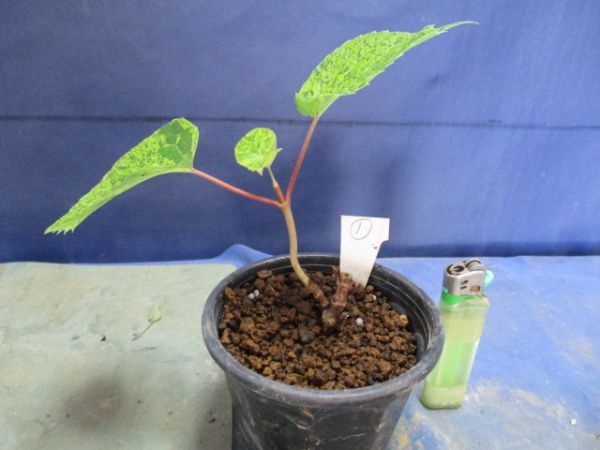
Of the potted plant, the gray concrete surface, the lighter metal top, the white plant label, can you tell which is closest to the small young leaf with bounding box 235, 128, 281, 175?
the potted plant

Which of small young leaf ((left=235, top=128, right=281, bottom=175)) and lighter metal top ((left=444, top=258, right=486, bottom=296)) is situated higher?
small young leaf ((left=235, top=128, right=281, bottom=175))

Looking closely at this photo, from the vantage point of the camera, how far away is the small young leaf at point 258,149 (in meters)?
0.52

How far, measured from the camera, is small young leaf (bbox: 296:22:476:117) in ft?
1.52

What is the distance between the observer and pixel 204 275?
1.12 meters

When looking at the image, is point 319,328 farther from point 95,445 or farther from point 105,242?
point 105,242

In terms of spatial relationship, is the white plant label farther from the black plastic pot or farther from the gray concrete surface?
the gray concrete surface

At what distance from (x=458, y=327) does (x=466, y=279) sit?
4.3 inches

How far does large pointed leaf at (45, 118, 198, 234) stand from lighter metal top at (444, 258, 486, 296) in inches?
16.8

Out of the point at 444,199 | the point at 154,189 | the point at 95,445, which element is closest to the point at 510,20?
the point at 444,199

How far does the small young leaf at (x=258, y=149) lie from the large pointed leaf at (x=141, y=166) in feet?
0.21

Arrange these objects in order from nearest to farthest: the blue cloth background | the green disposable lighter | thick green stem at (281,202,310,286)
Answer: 1. thick green stem at (281,202,310,286)
2. the green disposable lighter
3. the blue cloth background

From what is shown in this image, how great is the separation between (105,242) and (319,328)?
31.2 inches

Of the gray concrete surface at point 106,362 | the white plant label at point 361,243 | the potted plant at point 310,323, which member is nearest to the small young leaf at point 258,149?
the potted plant at point 310,323

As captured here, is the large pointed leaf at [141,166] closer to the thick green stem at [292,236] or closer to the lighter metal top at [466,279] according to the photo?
the thick green stem at [292,236]
